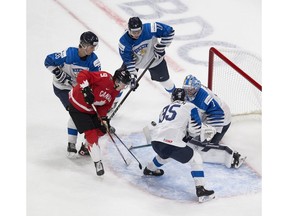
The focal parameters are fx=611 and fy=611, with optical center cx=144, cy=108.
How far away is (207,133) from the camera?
4.04 meters

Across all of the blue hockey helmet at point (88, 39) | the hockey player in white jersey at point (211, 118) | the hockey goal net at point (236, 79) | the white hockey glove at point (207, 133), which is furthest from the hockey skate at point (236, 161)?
the blue hockey helmet at point (88, 39)

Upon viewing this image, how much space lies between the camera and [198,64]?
5.57 m

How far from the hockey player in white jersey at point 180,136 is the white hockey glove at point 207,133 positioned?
0.52ft

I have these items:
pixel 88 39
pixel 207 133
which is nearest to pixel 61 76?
pixel 88 39

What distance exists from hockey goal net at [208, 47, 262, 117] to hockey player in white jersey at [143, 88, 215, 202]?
2.21ft

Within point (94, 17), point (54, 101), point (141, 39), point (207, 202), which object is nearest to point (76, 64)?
point (141, 39)

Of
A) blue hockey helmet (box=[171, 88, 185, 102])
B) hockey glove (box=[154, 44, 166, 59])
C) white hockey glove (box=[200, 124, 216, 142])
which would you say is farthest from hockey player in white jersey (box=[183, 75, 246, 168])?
hockey glove (box=[154, 44, 166, 59])

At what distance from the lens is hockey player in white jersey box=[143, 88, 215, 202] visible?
12.4 ft

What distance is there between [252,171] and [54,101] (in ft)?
5.71

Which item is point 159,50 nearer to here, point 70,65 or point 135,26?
point 135,26

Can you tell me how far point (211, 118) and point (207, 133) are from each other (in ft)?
0.82

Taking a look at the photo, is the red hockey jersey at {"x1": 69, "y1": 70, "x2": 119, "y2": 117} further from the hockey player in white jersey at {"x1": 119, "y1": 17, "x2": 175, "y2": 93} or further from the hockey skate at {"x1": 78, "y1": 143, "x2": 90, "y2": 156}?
the hockey player in white jersey at {"x1": 119, "y1": 17, "x2": 175, "y2": 93}

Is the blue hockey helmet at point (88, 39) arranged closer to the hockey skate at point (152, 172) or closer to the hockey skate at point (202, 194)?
the hockey skate at point (152, 172)

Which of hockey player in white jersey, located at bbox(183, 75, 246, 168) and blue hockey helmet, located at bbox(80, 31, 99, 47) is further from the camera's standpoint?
hockey player in white jersey, located at bbox(183, 75, 246, 168)
